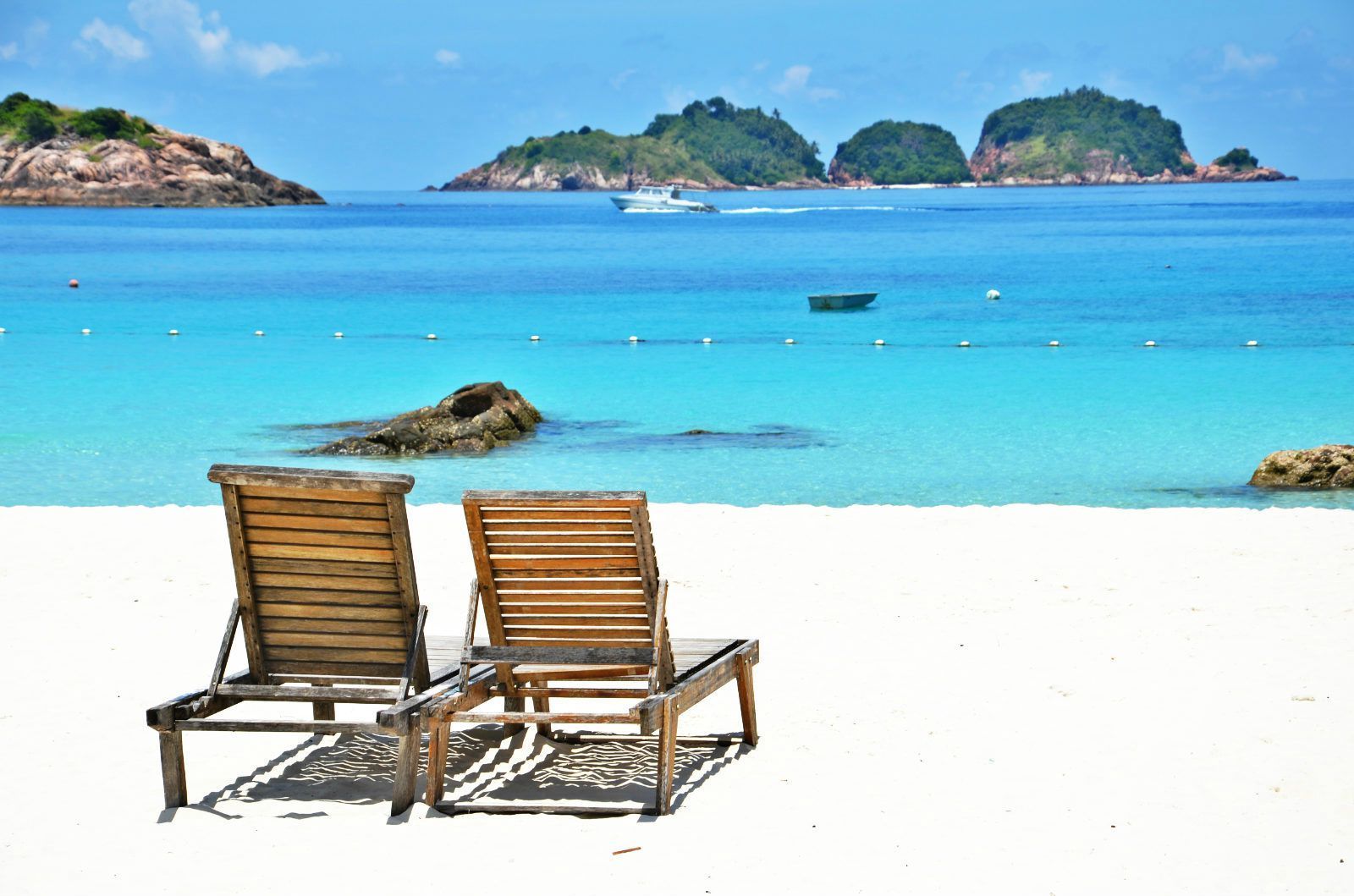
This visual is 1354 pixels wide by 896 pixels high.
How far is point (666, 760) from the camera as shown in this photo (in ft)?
16.1

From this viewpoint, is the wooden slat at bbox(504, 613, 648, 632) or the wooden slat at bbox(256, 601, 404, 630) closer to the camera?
the wooden slat at bbox(256, 601, 404, 630)

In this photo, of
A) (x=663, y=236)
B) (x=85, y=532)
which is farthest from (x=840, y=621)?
(x=663, y=236)

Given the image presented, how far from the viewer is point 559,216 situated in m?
137

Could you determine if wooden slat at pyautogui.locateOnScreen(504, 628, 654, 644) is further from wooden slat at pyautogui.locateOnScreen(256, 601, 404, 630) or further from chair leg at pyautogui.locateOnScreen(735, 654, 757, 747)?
chair leg at pyautogui.locateOnScreen(735, 654, 757, 747)

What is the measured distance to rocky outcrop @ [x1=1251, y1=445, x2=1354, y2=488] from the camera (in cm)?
1413

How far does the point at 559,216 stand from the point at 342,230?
3571cm

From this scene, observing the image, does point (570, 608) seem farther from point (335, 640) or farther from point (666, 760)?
point (335, 640)

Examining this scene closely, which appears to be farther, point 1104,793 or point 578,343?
point 578,343

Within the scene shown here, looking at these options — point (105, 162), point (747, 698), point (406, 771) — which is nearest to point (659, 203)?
point (105, 162)

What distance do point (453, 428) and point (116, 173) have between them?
452ft

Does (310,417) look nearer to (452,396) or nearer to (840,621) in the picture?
(452,396)

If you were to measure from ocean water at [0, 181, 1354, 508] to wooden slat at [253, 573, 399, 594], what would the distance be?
915 cm

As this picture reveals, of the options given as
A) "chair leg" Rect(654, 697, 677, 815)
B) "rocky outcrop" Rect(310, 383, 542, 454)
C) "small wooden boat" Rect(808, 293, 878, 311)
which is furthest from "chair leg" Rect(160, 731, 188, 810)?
"small wooden boat" Rect(808, 293, 878, 311)

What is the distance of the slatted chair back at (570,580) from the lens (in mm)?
4910
